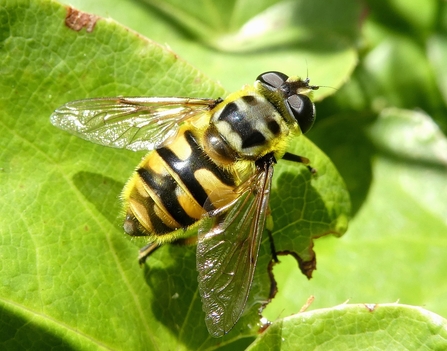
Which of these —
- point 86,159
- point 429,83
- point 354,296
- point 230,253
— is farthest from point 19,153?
point 429,83

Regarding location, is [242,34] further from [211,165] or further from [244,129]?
[211,165]

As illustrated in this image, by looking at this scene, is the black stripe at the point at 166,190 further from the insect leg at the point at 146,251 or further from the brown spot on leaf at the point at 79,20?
the brown spot on leaf at the point at 79,20

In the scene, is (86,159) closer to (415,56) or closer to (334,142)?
(334,142)

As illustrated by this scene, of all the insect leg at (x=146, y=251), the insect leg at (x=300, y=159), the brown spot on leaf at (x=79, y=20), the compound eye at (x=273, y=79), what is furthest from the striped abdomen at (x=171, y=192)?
the brown spot on leaf at (x=79, y=20)

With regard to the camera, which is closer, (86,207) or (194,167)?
(194,167)

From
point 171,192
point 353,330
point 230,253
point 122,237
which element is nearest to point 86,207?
point 122,237
